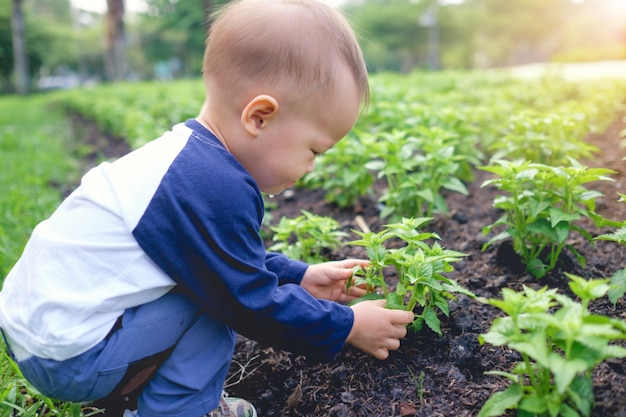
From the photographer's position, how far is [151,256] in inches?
59.7

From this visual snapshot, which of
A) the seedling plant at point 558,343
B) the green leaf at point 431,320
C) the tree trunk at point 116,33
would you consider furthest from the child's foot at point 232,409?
the tree trunk at point 116,33

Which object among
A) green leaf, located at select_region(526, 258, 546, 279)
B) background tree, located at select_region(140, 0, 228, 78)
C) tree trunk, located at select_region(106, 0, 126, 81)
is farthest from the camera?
background tree, located at select_region(140, 0, 228, 78)

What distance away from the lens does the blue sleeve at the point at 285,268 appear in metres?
2.08

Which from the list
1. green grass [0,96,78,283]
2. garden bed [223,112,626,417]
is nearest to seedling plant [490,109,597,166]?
garden bed [223,112,626,417]

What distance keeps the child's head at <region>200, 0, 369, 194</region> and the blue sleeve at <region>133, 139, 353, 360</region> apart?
0.13 m

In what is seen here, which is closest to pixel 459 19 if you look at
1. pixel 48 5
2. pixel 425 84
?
pixel 425 84

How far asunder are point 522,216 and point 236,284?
1303mm

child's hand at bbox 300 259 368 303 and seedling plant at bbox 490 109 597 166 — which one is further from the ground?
seedling plant at bbox 490 109 597 166

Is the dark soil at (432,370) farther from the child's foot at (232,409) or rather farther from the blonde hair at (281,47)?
the blonde hair at (281,47)

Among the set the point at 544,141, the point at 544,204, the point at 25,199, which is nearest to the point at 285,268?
the point at 544,204

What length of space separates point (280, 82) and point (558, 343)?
1028 mm

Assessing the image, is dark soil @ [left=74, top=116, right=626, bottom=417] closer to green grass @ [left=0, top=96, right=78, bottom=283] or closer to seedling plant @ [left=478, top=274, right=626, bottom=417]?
seedling plant @ [left=478, top=274, right=626, bottom=417]

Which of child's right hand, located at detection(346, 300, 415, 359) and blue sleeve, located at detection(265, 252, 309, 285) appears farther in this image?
blue sleeve, located at detection(265, 252, 309, 285)

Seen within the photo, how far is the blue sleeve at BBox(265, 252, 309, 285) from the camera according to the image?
208 centimetres
